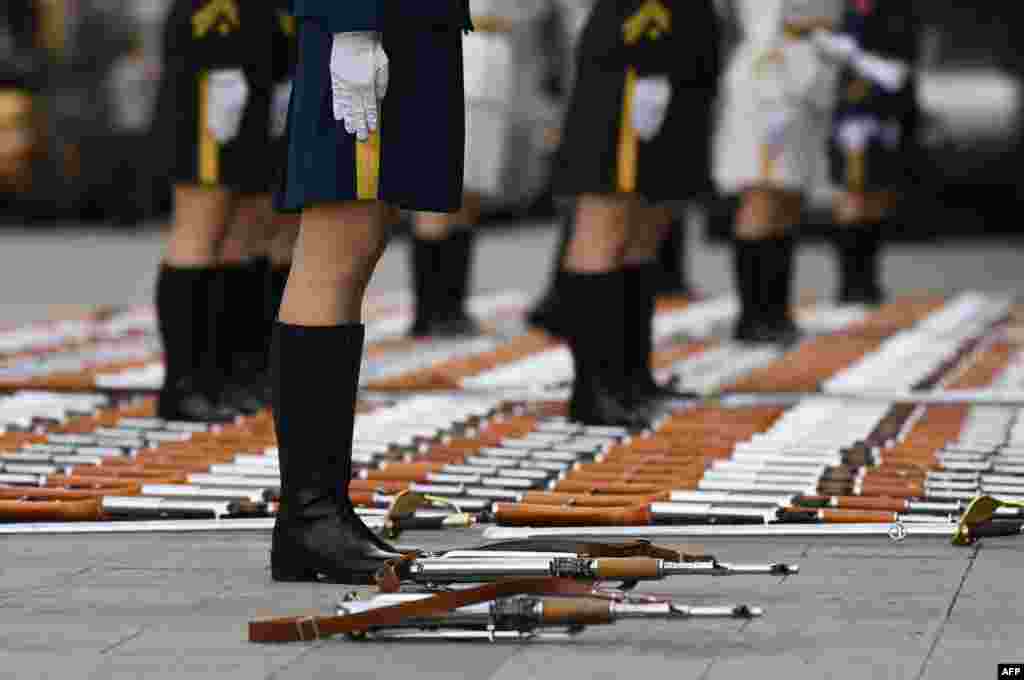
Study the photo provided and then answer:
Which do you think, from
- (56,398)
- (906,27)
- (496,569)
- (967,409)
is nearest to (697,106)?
(967,409)

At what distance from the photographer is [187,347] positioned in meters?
6.25

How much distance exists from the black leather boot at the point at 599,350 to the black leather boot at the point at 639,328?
0.13ft

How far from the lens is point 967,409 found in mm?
6469

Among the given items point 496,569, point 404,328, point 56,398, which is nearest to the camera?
point 496,569

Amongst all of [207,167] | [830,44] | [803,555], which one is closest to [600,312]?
[207,167]

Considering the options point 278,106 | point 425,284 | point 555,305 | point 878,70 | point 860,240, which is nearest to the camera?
point 278,106

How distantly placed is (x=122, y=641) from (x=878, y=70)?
6.48m

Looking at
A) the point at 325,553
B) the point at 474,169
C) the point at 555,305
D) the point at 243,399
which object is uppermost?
the point at 474,169

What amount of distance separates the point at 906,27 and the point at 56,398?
5.15 meters

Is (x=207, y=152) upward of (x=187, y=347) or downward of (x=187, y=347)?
upward

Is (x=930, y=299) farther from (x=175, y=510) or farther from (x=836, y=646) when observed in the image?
(x=836, y=646)

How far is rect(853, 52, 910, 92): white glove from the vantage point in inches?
367

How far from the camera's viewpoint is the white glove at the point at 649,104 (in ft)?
20.2

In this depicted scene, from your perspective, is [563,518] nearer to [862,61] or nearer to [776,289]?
[776,289]
